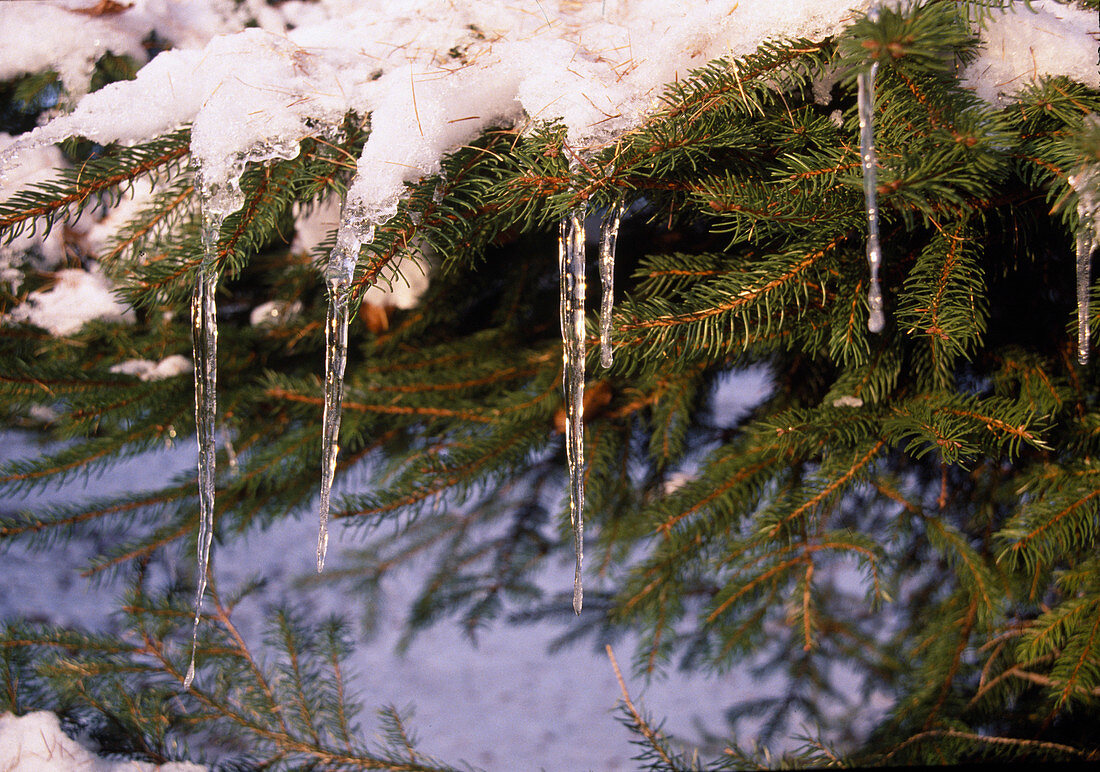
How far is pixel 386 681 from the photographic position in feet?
12.5

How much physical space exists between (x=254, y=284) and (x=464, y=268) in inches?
19.0

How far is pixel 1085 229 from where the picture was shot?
1.72 feet

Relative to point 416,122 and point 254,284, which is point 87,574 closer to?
point 254,284

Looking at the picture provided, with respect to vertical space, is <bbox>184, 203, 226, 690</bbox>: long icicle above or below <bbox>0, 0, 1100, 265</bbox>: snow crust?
below

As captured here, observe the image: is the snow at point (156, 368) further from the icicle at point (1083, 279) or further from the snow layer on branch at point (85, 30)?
the icicle at point (1083, 279)

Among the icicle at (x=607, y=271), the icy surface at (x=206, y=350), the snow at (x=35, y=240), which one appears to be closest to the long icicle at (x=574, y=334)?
the icicle at (x=607, y=271)

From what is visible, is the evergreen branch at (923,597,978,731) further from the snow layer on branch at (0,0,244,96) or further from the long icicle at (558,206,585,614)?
the snow layer on branch at (0,0,244,96)

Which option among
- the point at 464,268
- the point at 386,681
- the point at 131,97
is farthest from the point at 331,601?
the point at 131,97

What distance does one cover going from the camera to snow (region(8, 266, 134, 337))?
1.06m

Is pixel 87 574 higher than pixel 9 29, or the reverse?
pixel 9 29

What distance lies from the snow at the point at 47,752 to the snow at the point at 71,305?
24.0 inches

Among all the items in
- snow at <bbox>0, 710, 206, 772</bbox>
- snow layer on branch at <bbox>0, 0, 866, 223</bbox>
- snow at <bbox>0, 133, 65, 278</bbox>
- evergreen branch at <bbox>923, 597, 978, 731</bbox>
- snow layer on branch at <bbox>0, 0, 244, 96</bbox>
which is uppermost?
snow layer on branch at <bbox>0, 0, 244, 96</bbox>

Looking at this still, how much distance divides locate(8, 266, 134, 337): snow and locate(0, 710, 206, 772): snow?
2.00ft

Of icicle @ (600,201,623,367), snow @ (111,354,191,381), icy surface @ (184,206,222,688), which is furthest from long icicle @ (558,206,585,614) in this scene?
snow @ (111,354,191,381)
